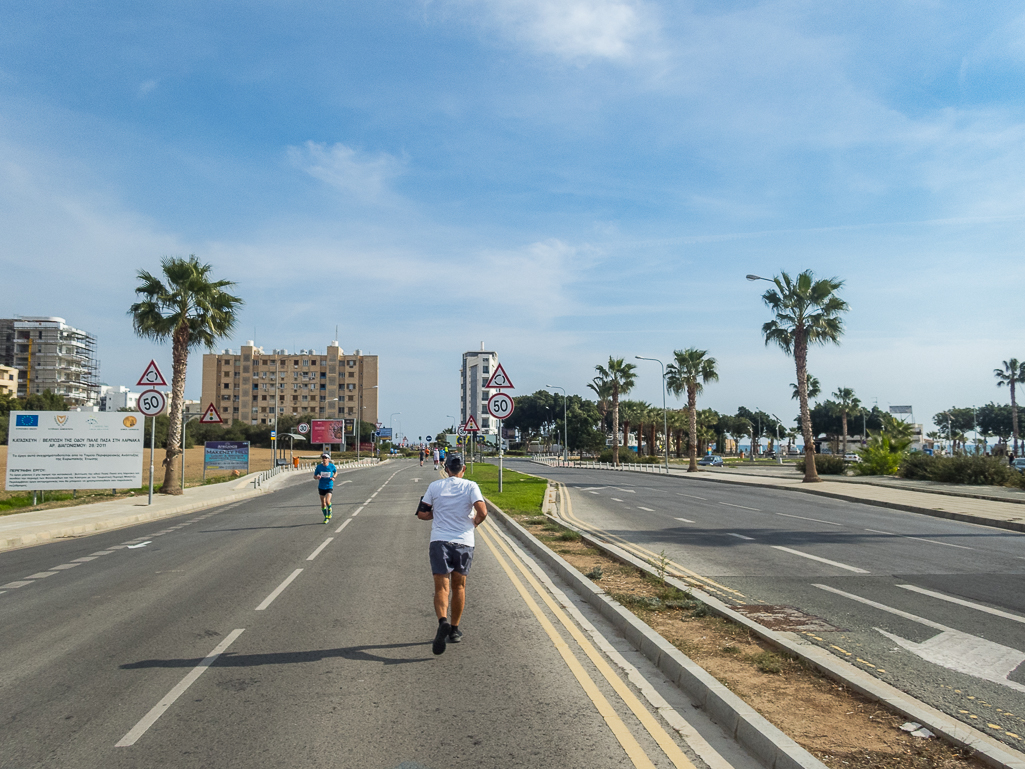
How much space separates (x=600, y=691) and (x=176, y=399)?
94.6 ft

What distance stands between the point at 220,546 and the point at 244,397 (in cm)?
14147

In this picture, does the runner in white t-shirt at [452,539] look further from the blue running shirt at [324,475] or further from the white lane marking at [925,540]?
the blue running shirt at [324,475]

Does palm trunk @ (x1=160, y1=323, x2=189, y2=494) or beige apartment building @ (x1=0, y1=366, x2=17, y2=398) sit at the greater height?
beige apartment building @ (x1=0, y1=366, x2=17, y2=398)

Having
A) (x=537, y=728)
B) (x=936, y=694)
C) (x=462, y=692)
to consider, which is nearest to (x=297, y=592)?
(x=462, y=692)

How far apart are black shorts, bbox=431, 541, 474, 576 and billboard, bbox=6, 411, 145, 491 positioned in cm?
2163

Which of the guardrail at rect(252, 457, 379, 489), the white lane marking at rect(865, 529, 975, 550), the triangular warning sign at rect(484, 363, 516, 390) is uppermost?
the triangular warning sign at rect(484, 363, 516, 390)

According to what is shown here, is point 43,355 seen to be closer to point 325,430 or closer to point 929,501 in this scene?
point 325,430

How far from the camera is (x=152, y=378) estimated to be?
21547 millimetres

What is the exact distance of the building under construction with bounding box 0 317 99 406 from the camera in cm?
13412

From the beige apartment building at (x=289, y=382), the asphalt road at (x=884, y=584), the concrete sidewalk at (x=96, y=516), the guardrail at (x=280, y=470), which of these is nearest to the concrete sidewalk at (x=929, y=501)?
the asphalt road at (x=884, y=584)

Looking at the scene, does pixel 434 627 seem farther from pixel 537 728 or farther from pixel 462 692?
pixel 537 728

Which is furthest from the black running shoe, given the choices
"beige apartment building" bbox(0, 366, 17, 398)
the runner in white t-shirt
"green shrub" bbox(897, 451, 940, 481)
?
"beige apartment building" bbox(0, 366, 17, 398)

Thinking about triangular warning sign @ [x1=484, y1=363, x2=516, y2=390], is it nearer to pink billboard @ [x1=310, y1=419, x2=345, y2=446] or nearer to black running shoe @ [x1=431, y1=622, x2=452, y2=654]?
black running shoe @ [x1=431, y1=622, x2=452, y2=654]

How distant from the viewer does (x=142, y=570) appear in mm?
11391
